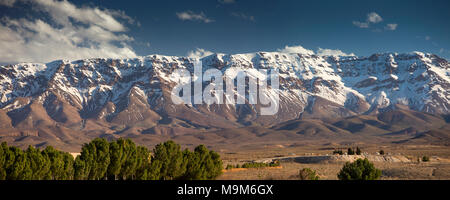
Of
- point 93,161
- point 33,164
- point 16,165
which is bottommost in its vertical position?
point 16,165

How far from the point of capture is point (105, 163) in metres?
43.6

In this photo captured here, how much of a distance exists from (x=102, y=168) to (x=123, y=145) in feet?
11.5

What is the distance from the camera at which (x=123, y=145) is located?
45656 millimetres

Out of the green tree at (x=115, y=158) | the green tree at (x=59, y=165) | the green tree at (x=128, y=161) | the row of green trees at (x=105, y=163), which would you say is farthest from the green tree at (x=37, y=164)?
the green tree at (x=128, y=161)

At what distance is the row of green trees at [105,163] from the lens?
38312 mm

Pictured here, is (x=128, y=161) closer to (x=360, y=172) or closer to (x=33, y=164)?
(x=33, y=164)

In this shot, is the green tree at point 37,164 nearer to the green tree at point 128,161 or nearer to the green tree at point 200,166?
the green tree at point 128,161

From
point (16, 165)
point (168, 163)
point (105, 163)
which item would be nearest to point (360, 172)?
point (168, 163)

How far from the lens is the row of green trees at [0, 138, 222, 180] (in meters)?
38.3

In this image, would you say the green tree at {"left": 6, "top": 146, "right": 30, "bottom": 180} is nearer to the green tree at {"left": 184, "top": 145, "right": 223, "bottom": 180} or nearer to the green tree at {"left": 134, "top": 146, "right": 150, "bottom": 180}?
the green tree at {"left": 134, "top": 146, "right": 150, "bottom": 180}
